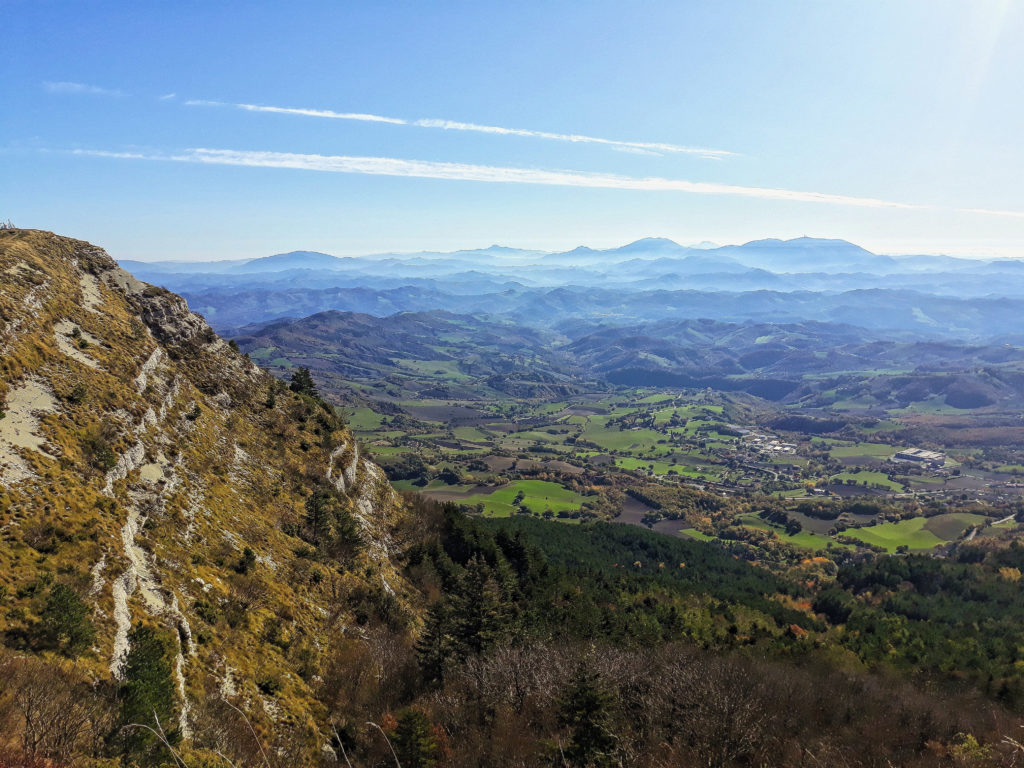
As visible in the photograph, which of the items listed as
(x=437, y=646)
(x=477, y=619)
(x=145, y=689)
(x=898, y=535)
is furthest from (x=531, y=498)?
(x=145, y=689)

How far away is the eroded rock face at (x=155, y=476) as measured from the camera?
2392 centimetres

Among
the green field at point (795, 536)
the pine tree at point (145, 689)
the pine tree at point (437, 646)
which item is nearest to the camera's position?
the pine tree at point (145, 689)

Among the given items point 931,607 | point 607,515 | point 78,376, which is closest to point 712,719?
point 78,376

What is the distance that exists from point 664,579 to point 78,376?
8795 centimetres

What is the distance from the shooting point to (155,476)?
112 feet

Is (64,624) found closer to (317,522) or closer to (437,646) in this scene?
(437,646)

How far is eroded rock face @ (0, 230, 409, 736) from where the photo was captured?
23922mm

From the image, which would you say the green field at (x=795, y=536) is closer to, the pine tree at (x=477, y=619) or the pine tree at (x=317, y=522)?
the pine tree at (x=477, y=619)

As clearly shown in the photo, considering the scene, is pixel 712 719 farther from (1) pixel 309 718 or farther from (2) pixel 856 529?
(2) pixel 856 529

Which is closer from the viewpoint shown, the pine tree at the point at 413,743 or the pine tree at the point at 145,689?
the pine tree at the point at 145,689

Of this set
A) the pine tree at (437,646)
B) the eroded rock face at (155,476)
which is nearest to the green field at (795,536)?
the eroded rock face at (155,476)

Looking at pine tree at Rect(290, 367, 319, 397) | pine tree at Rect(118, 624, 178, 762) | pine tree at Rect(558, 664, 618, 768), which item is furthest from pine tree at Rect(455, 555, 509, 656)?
pine tree at Rect(290, 367, 319, 397)

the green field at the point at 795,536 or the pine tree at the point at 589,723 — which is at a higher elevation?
the pine tree at the point at 589,723

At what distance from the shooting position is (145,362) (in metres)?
42.5
